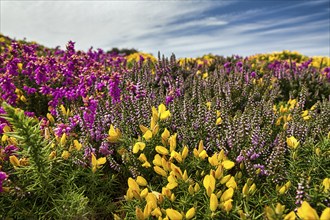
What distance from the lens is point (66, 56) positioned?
5227 mm

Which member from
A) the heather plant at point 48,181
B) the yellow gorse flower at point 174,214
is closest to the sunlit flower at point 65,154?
the heather plant at point 48,181

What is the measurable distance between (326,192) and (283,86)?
397cm

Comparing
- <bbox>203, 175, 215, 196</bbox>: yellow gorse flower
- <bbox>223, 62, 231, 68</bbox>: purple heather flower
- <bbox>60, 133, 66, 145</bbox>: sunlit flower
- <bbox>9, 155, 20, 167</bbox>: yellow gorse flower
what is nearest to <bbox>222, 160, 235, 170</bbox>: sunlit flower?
<bbox>203, 175, 215, 196</bbox>: yellow gorse flower

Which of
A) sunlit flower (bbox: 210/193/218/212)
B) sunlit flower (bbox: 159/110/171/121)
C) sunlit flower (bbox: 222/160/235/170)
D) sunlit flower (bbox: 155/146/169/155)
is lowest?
sunlit flower (bbox: 210/193/218/212)

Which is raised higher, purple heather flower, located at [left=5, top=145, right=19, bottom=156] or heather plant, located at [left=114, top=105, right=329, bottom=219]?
purple heather flower, located at [left=5, top=145, right=19, bottom=156]

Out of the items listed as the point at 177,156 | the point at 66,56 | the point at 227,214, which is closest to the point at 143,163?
the point at 177,156

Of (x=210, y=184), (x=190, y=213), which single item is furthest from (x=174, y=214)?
(x=210, y=184)

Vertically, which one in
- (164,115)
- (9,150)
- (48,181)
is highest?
(164,115)

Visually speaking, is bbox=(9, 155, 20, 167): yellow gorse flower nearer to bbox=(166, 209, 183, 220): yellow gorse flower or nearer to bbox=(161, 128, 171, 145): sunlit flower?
bbox=(161, 128, 171, 145): sunlit flower

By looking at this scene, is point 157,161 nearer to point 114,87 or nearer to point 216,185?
point 216,185

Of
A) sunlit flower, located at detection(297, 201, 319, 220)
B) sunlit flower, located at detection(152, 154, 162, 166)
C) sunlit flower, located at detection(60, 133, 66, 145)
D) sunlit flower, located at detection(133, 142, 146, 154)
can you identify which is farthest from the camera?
sunlit flower, located at detection(60, 133, 66, 145)

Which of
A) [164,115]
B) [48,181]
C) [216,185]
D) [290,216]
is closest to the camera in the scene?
[290,216]

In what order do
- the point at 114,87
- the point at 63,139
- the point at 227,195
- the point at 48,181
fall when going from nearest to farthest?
the point at 227,195 < the point at 48,181 < the point at 63,139 < the point at 114,87

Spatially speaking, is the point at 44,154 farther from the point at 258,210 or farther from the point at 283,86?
the point at 283,86
